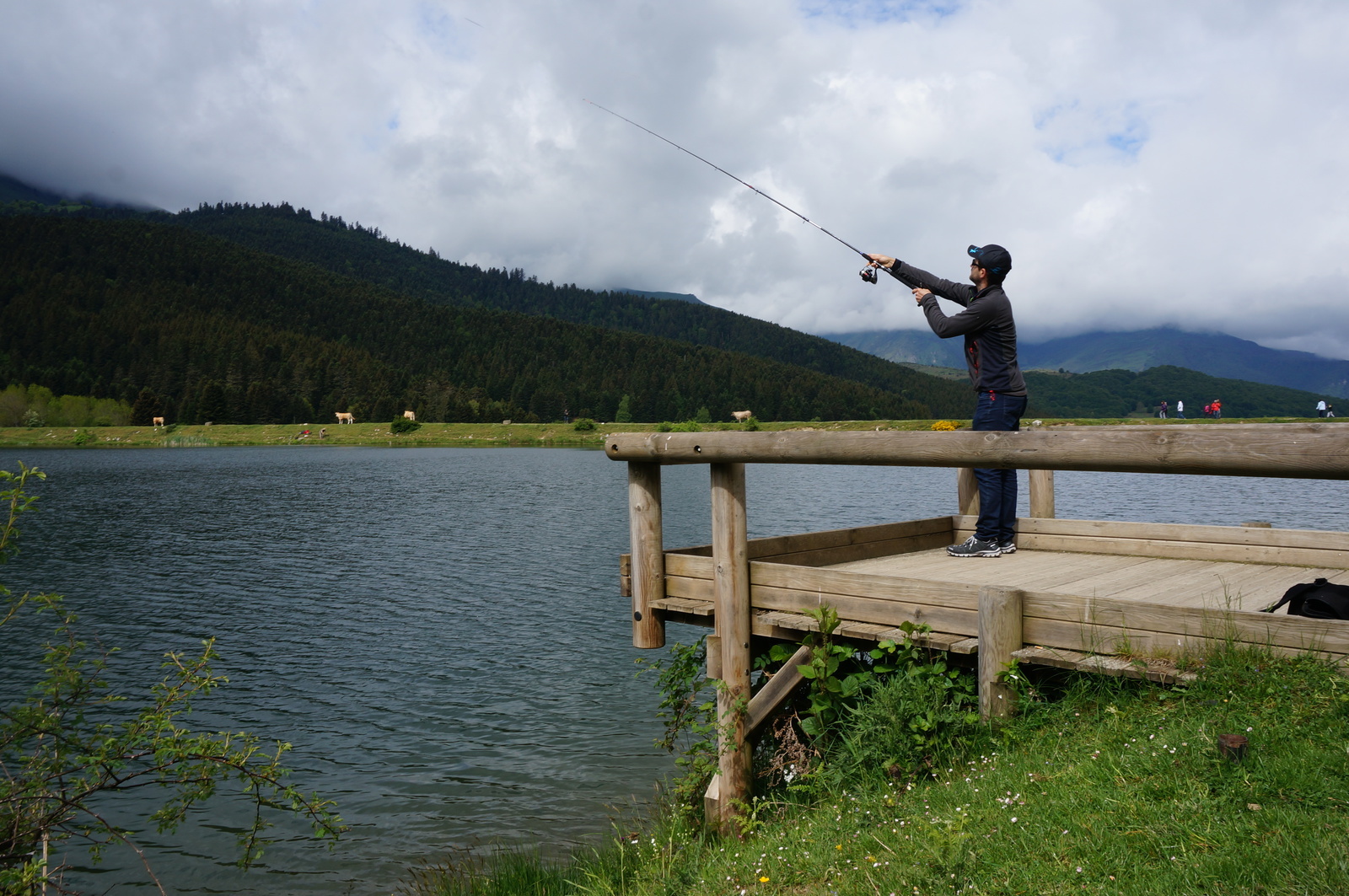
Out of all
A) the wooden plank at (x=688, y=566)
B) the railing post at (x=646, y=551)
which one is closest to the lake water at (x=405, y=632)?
the railing post at (x=646, y=551)

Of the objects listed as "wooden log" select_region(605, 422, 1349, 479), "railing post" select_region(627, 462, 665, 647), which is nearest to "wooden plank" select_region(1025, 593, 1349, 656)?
"wooden log" select_region(605, 422, 1349, 479)

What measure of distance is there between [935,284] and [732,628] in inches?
134

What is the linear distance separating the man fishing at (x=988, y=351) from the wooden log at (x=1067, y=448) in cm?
192

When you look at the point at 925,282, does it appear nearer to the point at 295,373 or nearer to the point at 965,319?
the point at 965,319

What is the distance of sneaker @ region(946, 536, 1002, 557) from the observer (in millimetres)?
7363

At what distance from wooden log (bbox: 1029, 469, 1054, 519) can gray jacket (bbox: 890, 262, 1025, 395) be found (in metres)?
1.58

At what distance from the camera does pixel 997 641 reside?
4.88 metres

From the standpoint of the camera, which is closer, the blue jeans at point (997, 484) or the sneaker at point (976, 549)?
the blue jeans at point (997, 484)

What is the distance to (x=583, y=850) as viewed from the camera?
7586 millimetres

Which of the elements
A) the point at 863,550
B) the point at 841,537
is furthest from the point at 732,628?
the point at 863,550

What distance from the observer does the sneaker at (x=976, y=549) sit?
7.36 m

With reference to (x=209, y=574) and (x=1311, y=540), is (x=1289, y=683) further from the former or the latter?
(x=209, y=574)

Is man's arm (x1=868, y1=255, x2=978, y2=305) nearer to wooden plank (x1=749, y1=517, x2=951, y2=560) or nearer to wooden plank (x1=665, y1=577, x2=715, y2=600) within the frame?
wooden plank (x1=749, y1=517, x2=951, y2=560)

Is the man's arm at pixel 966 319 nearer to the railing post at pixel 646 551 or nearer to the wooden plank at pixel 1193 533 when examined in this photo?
the wooden plank at pixel 1193 533
